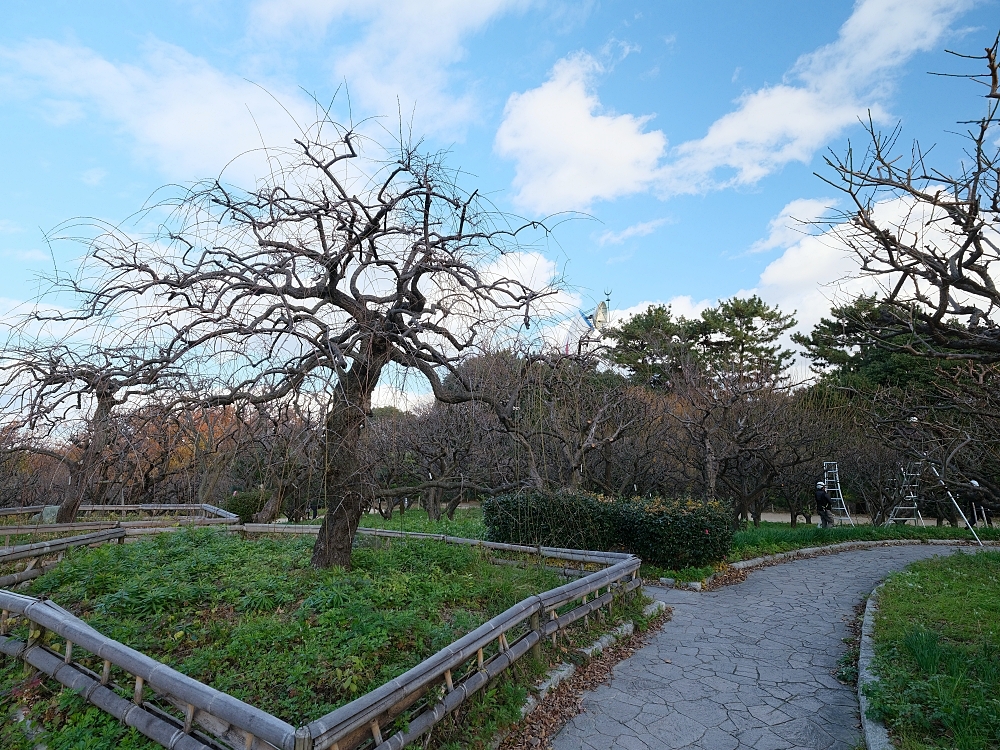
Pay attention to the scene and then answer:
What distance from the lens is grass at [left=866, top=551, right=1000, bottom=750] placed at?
3688 millimetres

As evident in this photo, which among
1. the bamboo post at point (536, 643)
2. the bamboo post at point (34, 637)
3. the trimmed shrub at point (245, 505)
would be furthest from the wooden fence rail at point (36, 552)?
the trimmed shrub at point (245, 505)

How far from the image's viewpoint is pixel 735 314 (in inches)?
979

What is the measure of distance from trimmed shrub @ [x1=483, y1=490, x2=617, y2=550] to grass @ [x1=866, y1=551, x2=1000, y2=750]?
13.5 feet

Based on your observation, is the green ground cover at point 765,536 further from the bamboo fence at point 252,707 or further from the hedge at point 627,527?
the bamboo fence at point 252,707

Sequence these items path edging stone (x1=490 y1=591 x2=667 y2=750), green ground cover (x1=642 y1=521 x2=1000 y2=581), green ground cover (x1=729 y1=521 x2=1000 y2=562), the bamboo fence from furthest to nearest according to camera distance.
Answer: green ground cover (x1=729 y1=521 x2=1000 y2=562) → green ground cover (x1=642 y1=521 x2=1000 y2=581) → path edging stone (x1=490 y1=591 x2=667 y2=750) → the bamboo fence

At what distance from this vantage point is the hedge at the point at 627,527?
954cm

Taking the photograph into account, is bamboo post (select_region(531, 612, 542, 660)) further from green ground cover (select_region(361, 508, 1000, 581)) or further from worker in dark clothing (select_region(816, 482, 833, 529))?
worker in dark clothing (select_region(816, 482, 833, 529))

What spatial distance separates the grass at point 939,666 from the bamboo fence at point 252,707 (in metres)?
2.61

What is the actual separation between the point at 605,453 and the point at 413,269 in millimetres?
9540

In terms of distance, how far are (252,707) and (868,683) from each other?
4.51 meters

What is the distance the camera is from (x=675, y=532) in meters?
9.51

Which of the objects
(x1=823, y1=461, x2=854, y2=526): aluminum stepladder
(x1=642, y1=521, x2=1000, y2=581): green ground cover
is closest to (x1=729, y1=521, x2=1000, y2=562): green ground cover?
(x1=642, y1=521, x2=1000, y2=581): green ground cover

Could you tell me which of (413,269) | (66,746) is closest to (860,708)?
(413,269)

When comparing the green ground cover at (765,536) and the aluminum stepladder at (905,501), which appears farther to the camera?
the aluminum stepladder at (905,501)
